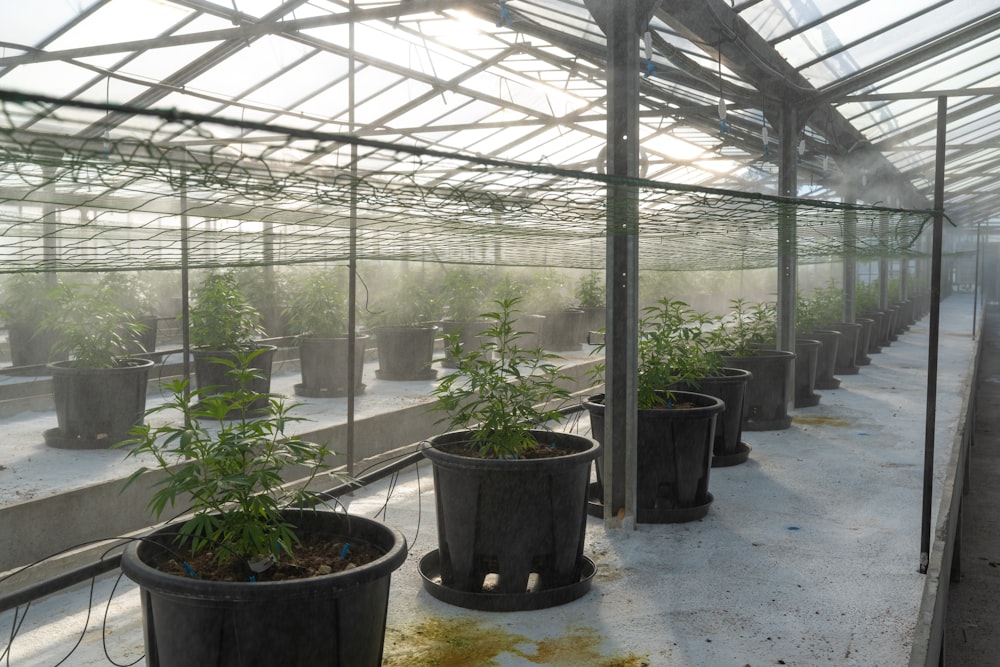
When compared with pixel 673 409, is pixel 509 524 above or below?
below

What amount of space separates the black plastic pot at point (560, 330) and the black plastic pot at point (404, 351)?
3338 millimetres

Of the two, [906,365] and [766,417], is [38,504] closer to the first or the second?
[766,417]

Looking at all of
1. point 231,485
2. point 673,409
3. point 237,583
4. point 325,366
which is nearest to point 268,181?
point 231,485

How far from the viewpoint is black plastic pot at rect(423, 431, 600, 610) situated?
8.48 ft

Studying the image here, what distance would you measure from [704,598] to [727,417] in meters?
1.88

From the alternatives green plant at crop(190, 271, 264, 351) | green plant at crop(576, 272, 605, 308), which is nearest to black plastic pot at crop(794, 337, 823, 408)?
green plant at crop(190, 271, 264, 351)

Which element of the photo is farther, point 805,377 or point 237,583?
point 805,377

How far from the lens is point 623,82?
3291 millimetres

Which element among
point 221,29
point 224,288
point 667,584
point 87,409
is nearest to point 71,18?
point 221,29

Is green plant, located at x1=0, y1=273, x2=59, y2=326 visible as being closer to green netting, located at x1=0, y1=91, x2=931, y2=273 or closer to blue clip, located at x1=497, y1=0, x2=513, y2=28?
green netting, located at x1=0, y1=91, x2=931, y2=273

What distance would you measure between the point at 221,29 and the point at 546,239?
406 cm

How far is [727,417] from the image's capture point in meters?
4.43

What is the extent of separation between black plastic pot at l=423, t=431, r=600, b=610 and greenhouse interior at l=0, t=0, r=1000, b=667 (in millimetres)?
11

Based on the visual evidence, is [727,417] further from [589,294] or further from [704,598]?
[589,294]
